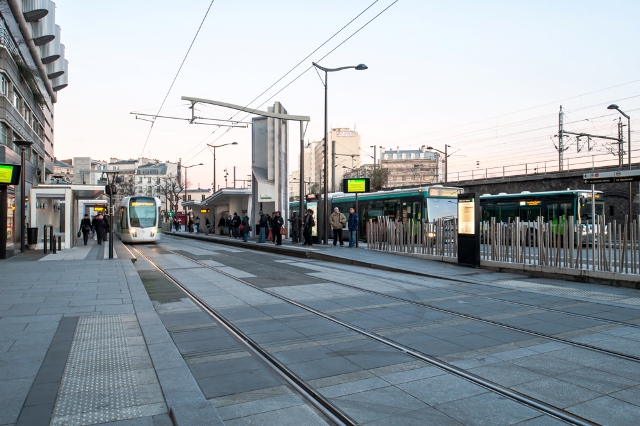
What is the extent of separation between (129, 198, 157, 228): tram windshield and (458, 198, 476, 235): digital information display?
2164 centimetres

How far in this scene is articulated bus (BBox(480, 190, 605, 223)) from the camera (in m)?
24.4

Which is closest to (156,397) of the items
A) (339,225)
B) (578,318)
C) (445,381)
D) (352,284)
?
(445,381)

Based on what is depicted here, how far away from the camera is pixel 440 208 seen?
25.1 m

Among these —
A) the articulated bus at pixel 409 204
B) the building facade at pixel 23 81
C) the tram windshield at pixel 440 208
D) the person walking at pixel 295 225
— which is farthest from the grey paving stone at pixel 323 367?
the tram windshield at pixel 440 208

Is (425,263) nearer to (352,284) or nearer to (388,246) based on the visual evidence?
(388,246)

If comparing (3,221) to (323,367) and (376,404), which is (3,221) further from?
(376,404)

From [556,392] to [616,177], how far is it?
37.1 feet

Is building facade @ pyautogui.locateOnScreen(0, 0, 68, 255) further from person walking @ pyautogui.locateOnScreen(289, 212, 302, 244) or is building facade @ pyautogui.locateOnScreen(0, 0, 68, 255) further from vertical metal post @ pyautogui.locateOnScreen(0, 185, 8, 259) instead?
person walking @ pyautogui.locateOnScreen(289, 212, 302, 244)

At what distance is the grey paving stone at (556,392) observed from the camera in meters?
4.46

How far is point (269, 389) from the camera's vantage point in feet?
15.8

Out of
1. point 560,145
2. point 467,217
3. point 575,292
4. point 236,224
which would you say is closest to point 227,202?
point 236,224

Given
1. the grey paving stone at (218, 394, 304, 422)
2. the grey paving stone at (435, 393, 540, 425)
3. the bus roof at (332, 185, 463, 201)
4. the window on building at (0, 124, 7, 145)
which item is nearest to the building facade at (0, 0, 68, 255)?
the window on building at (0, 124, 7, 145)

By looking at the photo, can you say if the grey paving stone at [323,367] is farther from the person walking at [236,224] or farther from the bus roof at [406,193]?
the person walking at [236,224]

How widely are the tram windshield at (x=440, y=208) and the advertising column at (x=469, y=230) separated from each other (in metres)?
9.08
